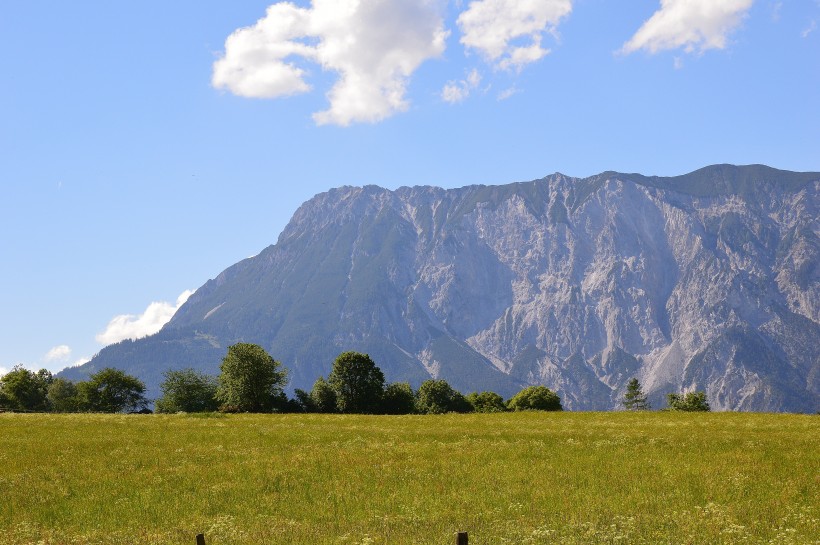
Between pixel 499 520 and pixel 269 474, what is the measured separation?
44.5 ft

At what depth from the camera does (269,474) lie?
3262 cm

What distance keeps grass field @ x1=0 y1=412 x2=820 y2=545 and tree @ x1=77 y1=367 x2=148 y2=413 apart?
111353 mm

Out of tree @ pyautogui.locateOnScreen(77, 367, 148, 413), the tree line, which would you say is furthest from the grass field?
tree @ pyautogui.locateOnScreen(77, 367, 148, 413)

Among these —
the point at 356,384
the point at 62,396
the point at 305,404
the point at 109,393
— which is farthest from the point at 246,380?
the point at 62,396

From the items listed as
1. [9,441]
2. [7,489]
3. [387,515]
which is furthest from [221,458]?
[9,441]

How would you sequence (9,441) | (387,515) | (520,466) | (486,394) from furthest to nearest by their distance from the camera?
(486,394), (9,441), (520,466), (387,515)

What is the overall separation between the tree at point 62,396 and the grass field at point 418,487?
4754 inches

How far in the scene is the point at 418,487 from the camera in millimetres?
29312

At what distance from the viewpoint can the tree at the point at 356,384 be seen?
12038 cm

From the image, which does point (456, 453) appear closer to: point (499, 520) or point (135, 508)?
point (499, 520)

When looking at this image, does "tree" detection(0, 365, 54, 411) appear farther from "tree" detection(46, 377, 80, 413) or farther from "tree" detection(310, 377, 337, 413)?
"tree" detection(310, 377, 337, 413)

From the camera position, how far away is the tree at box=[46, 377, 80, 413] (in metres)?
158

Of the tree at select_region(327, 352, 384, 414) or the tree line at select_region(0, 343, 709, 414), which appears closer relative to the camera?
the tree line at select_region(0, 343, 709, 414)

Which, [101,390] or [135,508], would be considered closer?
[135,508]
